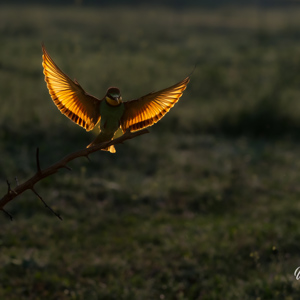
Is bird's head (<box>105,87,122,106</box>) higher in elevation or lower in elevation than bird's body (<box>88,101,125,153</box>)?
higher

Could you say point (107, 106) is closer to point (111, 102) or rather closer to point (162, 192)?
point (111, 102)

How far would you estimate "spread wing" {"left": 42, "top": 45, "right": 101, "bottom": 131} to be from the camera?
2207mm

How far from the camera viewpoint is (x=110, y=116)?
92.9 inches

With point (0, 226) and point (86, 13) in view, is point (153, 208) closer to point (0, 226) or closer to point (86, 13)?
point (0, 226)

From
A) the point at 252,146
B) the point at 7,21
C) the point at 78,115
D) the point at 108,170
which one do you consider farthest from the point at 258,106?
the point at 7,21

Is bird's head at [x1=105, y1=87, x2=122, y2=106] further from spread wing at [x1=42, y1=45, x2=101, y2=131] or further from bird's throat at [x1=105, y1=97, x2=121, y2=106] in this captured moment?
spread wing at [x1=42, y1=45, x2=101, y2=131]

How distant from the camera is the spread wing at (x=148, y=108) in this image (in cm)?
221

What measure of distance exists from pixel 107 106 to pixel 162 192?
15.8ft

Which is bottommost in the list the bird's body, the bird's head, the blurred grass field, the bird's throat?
the blurred grass field

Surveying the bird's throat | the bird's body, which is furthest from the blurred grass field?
the bird's throat

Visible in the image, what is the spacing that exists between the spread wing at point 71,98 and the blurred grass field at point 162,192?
8.77 feet

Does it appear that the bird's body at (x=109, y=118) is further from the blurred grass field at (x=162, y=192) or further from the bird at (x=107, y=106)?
the blurred grass field at (x=162, y=192)

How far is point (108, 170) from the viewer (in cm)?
775

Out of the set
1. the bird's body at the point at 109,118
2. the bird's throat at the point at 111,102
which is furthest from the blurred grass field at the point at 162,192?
the bird's throat at the point at 111,102
